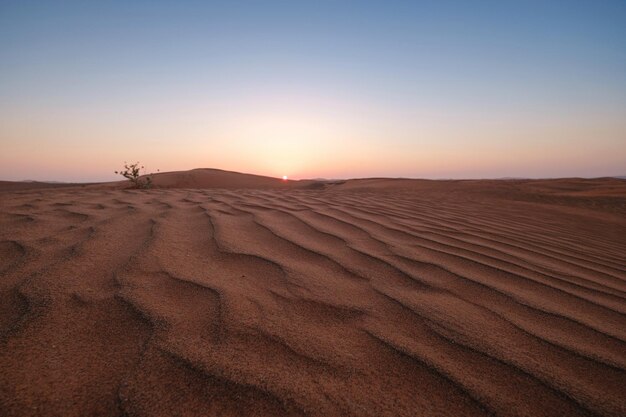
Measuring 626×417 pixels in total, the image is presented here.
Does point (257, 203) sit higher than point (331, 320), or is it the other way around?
point (257, 203)

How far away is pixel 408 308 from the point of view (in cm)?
120

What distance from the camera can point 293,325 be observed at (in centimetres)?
103

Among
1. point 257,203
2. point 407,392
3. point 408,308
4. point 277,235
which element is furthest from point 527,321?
point 257,203

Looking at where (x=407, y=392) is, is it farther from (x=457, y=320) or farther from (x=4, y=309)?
(x=4, y=309)

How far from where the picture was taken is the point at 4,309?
101cm

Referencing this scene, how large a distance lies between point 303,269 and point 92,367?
88cm

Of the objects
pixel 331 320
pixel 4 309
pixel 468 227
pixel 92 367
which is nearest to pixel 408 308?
pixel 331 320

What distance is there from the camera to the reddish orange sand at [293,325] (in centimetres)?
75

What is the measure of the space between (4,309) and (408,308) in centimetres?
131

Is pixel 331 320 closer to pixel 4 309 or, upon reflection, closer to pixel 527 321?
pixel 527 321

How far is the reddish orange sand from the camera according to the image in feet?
2.47

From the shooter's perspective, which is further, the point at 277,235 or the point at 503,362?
the point at 277,235

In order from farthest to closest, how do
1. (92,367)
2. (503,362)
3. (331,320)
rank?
1. (331,320)
2. (503,362)
3. (92,367)

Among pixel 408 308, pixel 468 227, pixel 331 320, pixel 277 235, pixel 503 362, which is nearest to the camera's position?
pixel 503 362
